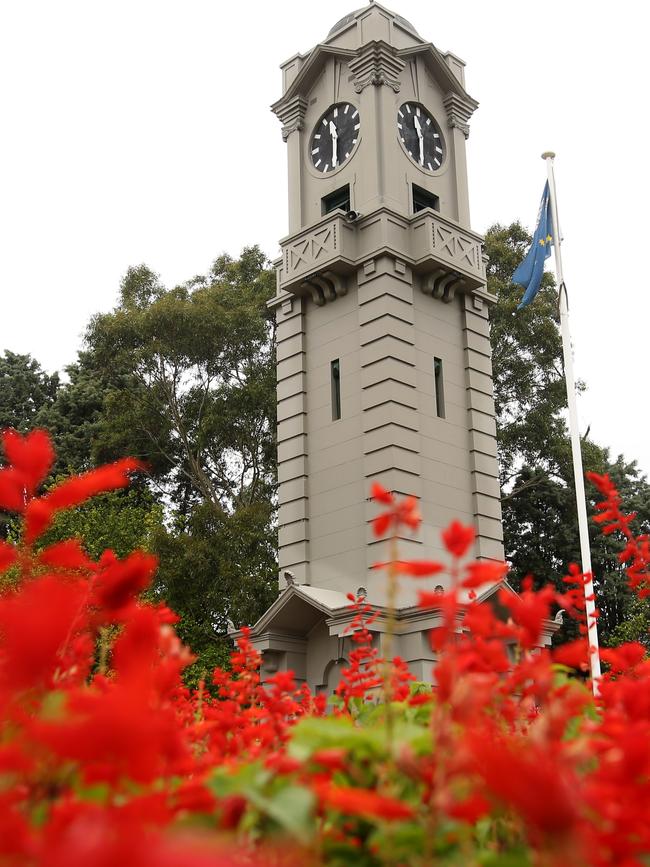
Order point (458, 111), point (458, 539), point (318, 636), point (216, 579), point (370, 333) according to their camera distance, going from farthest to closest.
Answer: point (216, 579)
point (458, 111)
point (370, 333)
point (318, 636)
point (458, 539)

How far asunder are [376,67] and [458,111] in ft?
7.59

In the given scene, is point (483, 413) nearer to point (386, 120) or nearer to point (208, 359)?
point (386, 120)

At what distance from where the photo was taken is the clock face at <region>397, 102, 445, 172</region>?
17250mm

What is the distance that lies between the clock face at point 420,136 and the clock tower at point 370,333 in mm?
36

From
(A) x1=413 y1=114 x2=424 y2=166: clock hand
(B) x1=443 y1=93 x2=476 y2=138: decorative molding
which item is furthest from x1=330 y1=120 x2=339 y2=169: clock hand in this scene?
(B) x1=443 y1=93 x2=476 y2=138: decorative molding

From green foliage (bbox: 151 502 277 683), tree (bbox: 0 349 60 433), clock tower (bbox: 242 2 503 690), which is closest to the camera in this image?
clock tower (bbox: 242 2 503 690)

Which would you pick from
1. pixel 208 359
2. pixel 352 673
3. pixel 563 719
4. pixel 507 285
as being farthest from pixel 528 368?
pixel 563 719

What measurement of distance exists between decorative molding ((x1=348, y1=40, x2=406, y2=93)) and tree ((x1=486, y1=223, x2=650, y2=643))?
1000 centimetres

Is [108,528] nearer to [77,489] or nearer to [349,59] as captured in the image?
[349,59]

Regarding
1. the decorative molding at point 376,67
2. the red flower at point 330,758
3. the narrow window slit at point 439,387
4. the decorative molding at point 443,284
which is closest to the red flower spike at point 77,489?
the red flower at point 330,758

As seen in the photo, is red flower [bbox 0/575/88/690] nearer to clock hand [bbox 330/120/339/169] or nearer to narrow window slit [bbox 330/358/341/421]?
narrow window slit [bbox 330/358/341/421]

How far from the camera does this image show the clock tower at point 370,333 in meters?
15.0

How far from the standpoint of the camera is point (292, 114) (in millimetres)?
18359

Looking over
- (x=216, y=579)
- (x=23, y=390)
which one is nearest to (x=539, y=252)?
(x=216, y=579)
